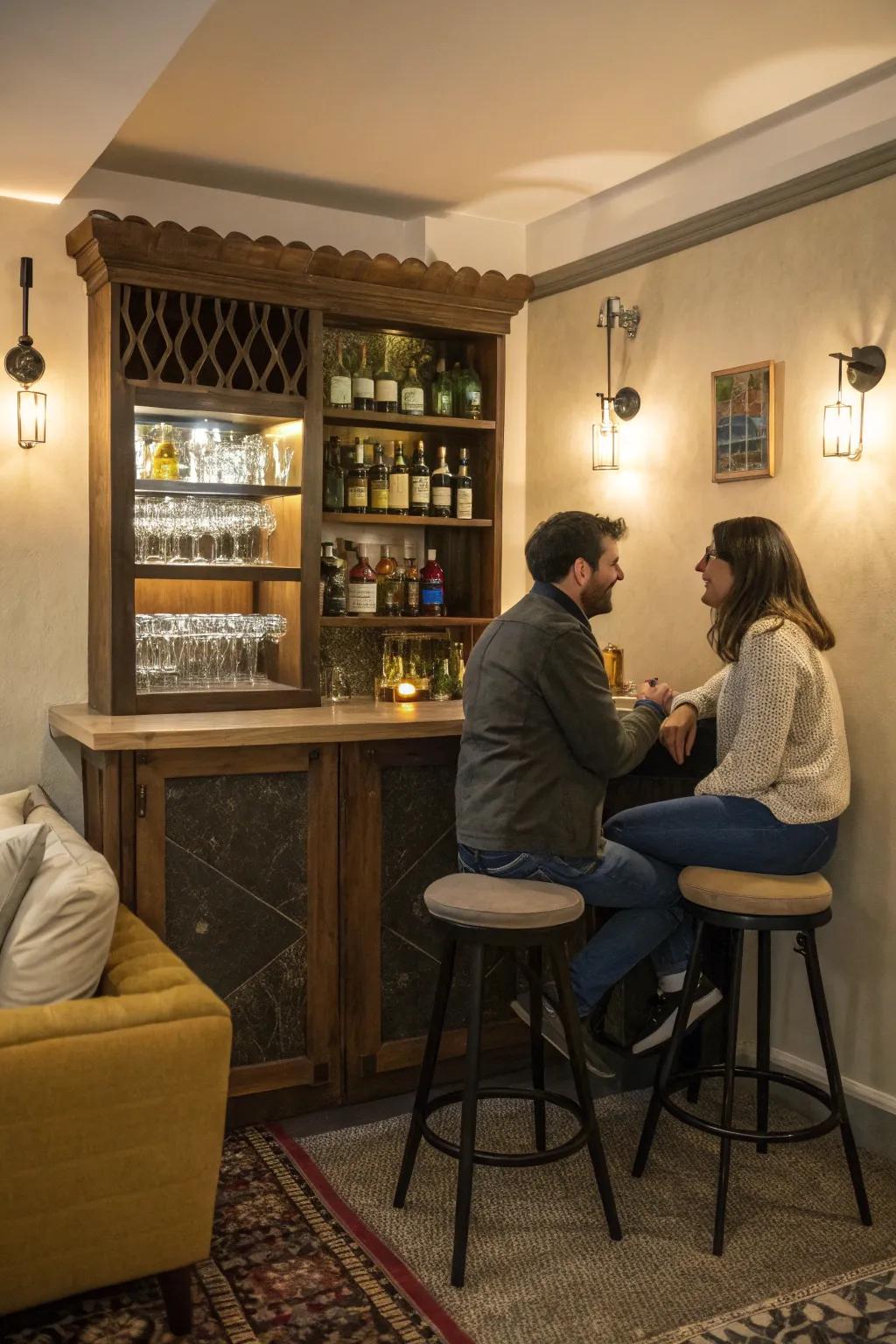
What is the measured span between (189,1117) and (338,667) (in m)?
1.99

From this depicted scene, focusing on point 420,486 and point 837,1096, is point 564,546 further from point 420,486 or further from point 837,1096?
point 837,1096

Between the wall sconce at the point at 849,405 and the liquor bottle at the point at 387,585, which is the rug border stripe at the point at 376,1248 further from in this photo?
the wall sconce at the point at 849,405

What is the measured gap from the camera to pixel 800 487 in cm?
351

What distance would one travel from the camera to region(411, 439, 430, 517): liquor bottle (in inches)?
166

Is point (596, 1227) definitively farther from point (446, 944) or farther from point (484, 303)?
point (484, 303)

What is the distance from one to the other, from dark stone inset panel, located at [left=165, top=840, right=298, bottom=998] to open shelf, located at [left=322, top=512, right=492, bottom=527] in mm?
1277

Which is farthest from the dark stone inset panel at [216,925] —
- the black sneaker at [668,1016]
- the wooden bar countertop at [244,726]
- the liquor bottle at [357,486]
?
the liquor bottle at [357,486]

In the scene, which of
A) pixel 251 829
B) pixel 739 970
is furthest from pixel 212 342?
pixel 739 970

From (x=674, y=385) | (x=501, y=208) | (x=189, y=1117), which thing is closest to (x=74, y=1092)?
(x=189, y=1117)

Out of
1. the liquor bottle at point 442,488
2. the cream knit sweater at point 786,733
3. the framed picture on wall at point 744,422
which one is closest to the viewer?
the cream knit sweater at point 786,733

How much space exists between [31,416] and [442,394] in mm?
1391

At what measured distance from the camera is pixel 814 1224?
2912mm

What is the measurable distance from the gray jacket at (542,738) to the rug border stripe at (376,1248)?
929mm

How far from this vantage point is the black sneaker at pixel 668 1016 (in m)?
3.20
